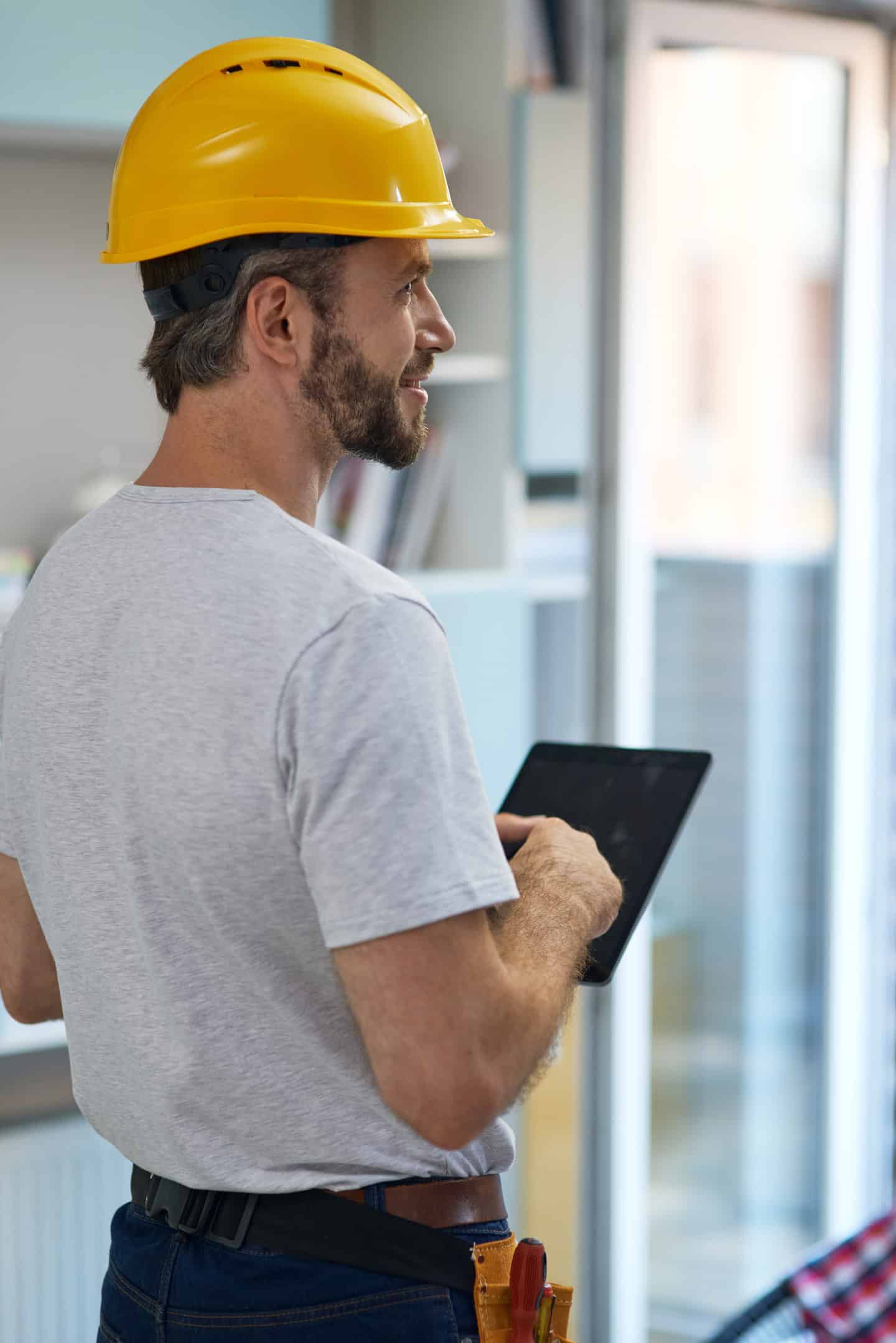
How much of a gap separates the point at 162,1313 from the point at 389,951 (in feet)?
1.10

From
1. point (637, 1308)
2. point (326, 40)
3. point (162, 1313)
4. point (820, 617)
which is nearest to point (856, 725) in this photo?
point (820, 617)

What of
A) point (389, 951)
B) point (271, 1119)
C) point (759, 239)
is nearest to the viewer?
point (389, 951)

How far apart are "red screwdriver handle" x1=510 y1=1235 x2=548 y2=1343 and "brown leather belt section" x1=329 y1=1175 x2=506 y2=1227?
4cm

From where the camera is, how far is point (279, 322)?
975 mm

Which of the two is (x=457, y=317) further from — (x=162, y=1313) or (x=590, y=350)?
(x=162, y=1313)

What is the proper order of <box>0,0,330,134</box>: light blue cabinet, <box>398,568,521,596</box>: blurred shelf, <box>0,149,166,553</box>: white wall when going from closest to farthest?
<box>0,0,330,134</box>: light blue cabinet, <box>0,149,166,553</box>: white wall, <box>398,568,521,596</box>: blurred shelf

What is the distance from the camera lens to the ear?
971mm

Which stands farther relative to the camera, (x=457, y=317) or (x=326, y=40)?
(x=457, y=317)

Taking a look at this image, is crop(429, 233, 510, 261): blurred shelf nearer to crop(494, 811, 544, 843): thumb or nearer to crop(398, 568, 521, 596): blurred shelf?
crop(398, 568, 521, 596): blurred shelf

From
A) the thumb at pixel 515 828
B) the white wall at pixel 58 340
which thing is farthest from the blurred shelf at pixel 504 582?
the thumb at pixel 515 828

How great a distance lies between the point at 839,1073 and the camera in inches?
121

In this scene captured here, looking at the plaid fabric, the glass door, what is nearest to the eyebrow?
the glass door

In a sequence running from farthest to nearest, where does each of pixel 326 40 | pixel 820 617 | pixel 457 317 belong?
pixel 820 617 < pixel 457 317 < pixel 326 40

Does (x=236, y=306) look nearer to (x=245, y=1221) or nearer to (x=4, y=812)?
(x=4, y=812)
